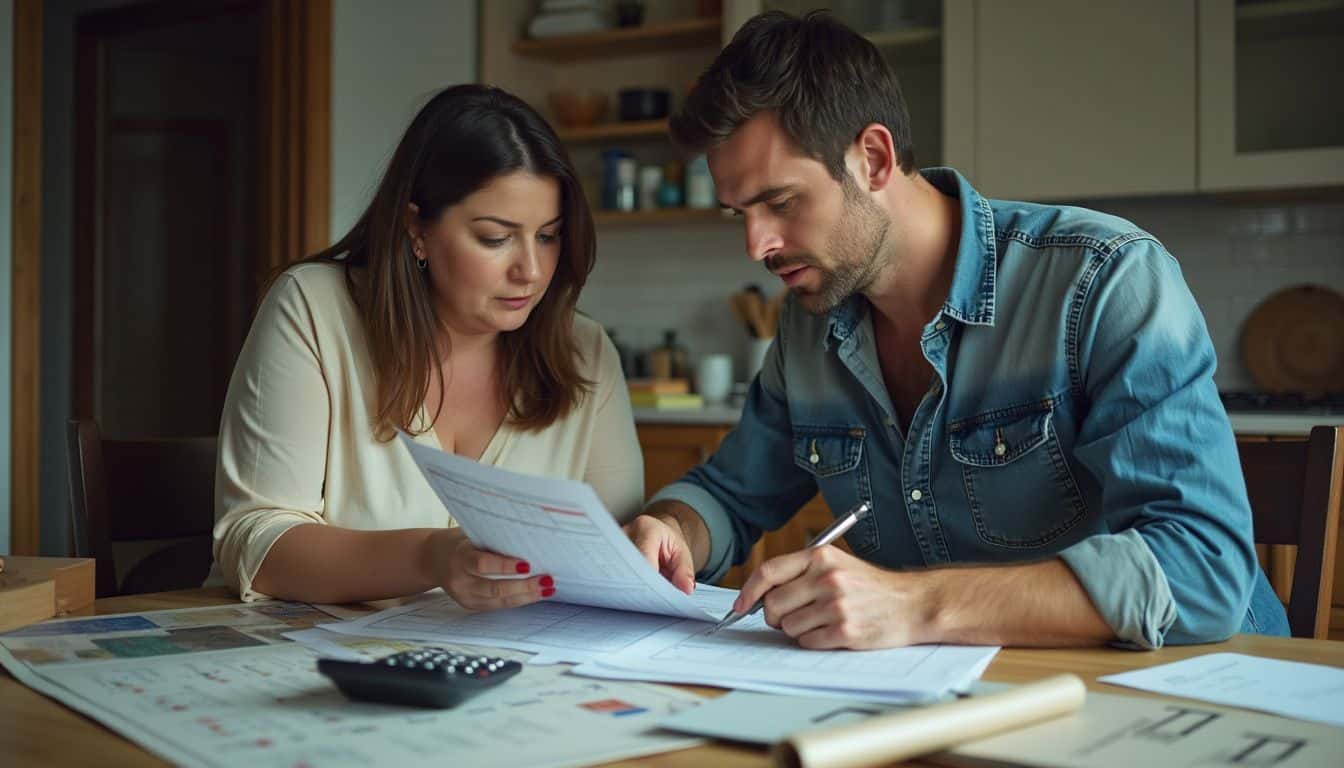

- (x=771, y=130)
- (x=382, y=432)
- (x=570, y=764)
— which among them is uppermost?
(x=771, y=130)

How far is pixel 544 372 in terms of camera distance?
1.84 metres

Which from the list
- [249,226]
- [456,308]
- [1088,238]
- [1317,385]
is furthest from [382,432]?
[249,226]

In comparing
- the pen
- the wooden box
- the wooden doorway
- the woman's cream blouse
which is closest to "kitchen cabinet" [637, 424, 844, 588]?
the woman's cream blouse

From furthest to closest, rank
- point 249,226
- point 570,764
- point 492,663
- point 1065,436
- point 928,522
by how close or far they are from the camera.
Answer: point 249,226 → point 928,522 → point 1065,436 → point 492,663 → point 570,764

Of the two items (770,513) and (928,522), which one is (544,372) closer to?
(770,513)

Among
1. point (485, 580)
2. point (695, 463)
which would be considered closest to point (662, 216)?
point (695, 463)

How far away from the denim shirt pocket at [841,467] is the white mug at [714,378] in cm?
210

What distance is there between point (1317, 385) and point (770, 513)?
→ 2177 mm

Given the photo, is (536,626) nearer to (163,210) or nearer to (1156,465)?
(1156,465)

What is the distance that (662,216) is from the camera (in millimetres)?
3871

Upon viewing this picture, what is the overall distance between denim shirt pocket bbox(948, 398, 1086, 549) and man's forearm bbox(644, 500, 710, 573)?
1.09ft

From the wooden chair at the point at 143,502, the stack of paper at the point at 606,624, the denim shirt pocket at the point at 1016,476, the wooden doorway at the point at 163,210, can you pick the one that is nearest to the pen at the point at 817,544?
the stack of paper at the point at 606,624

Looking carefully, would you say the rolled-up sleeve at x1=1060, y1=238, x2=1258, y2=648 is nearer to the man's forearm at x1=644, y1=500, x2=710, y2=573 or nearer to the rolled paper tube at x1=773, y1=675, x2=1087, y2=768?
the rolled paper tube at x1=773, y1=675, x2=1087, y2=768

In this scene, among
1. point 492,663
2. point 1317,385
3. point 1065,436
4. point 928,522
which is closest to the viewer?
point 492,663
